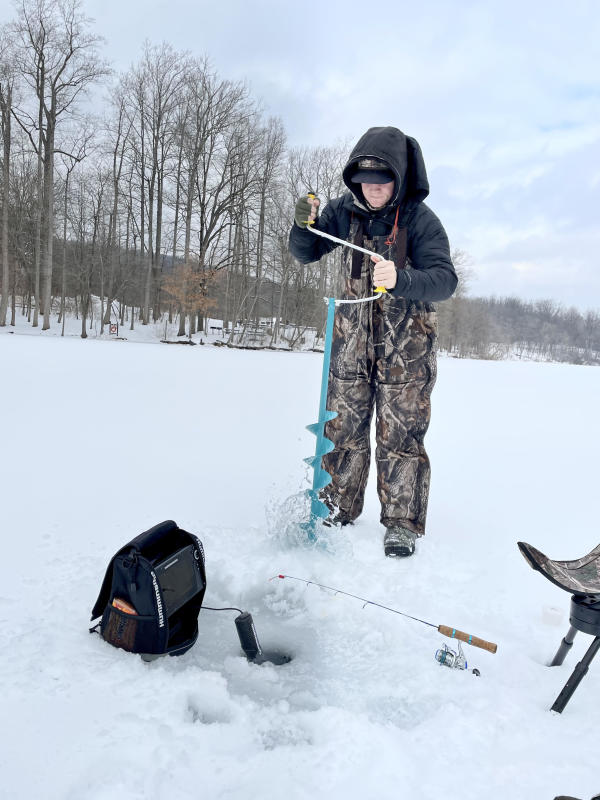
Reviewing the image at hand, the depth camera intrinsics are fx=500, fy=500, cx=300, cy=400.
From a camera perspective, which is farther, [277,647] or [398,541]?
[398,541]

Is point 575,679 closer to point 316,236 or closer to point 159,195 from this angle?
point 316,236

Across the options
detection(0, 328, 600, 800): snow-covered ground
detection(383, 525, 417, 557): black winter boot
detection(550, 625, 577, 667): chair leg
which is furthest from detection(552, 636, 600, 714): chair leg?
detection(383, 525, 417, 557): black winter boot

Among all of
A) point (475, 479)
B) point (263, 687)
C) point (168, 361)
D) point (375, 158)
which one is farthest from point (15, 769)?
point (168, 361)

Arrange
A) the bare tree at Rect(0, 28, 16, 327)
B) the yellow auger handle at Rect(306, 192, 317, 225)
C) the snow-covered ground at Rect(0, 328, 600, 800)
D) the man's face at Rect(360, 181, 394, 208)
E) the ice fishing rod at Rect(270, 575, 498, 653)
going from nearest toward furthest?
1. the snow-covered ground at Rect(0, 328, 600, 800)
2. the ice fishing rod at Rect(270, 575, 498, 653)
3. the man's face at Rect(360, 181, 394, 208)
4. the yellow auger handle at Rect(306, 192, 317, 225)
5. the bare tree at Rect(0, 28, 16, 327)

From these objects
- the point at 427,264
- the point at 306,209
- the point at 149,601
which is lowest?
the point at 149,601

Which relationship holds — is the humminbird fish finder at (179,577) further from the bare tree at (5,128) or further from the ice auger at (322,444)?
the bare tree at (5,128)

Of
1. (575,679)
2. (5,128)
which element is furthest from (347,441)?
(5,128)

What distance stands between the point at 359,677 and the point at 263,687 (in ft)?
1.02

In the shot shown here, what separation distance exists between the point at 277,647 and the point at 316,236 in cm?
194

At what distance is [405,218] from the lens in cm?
242

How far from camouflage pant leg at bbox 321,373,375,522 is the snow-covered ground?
0.68 ft

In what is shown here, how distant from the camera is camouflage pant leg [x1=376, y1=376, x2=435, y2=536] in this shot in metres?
2.53

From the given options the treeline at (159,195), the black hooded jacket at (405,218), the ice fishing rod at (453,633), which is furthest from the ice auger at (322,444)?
the treeline at (159,195)

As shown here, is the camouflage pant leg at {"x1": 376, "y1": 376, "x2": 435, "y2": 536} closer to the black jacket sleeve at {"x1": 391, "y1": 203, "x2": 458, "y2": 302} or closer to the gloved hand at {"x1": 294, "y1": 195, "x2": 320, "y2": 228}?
the black jacket sleeve at {"x1": 391, "y1": 203, "x2": 458, "y2": 302}
